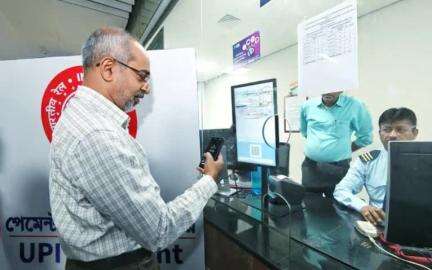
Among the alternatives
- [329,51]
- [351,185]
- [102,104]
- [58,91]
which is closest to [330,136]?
[351,185]

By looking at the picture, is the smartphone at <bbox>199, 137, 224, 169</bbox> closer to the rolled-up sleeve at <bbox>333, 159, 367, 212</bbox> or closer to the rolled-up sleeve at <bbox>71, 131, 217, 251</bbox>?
the rolled-up sleeve at <bbox>71, 131, 217, 251</bbox>

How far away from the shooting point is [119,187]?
0.68 metres

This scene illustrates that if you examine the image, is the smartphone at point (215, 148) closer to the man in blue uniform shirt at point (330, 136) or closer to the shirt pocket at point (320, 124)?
the man in blue uniform shirt at point (330, 136)

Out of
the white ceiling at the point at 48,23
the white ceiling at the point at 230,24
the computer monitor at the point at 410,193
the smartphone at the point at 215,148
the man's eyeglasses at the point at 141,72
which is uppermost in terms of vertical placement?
the white ceiling at the point at 48,23

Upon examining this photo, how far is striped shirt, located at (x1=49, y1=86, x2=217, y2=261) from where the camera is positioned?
0.68 meters

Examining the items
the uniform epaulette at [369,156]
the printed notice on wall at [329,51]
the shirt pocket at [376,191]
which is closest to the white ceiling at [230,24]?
the printed notice on wall at [329,51]

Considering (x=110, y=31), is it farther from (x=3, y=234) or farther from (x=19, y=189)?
(x=3, y=234)

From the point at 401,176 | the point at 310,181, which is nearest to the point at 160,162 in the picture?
the point at 310,181

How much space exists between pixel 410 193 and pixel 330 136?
2.52ft

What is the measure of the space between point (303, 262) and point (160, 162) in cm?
79

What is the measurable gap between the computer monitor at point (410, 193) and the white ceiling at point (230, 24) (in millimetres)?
1077

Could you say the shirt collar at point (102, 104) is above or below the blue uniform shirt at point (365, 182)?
above

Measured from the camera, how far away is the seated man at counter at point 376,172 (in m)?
1.15

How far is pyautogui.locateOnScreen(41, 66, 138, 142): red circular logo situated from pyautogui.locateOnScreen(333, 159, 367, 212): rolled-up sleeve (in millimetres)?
1416
